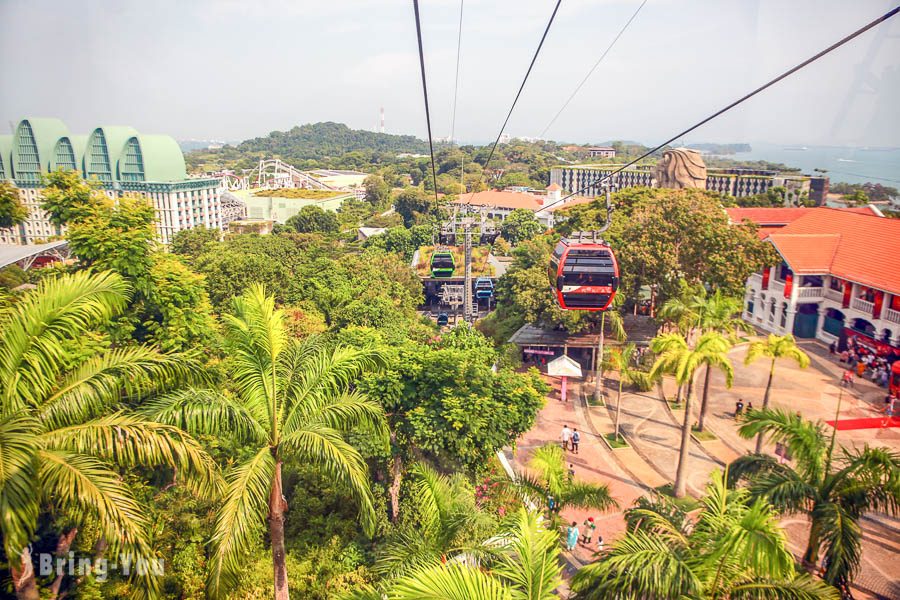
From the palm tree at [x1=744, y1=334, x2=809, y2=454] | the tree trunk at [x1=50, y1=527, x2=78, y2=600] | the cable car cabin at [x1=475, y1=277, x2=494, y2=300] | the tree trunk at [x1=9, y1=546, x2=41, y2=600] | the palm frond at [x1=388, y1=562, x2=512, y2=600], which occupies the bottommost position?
the cable car cabin at [x1=475, y1=277, x2=494, y2=300]

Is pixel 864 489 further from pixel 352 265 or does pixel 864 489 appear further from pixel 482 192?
pixel 482 192

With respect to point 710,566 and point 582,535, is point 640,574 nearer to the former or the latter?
point 710,566

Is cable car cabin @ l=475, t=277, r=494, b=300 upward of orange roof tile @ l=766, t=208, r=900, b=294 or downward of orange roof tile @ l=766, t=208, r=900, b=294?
downward

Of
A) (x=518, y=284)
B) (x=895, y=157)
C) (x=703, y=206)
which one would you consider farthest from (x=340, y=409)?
(x=895, y=157)

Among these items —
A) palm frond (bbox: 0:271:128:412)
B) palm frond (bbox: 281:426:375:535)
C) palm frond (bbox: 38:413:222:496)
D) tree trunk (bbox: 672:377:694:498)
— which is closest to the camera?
palm frond (bbox: 38:413:222:496)

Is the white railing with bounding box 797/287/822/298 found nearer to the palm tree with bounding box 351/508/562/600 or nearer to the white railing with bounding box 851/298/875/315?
the white railing with bounding box 851/298/875/315

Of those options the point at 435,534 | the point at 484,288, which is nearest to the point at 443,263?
the point at 484,288

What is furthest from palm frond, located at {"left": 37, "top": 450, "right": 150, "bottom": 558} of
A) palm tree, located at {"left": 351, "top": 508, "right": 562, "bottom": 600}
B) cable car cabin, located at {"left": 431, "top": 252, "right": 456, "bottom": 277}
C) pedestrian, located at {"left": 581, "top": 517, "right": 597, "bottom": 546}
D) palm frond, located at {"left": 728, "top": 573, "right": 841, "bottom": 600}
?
cable car cabin, located at {"left": 431, "top": 252, "right": 456, "bottom": 277}
